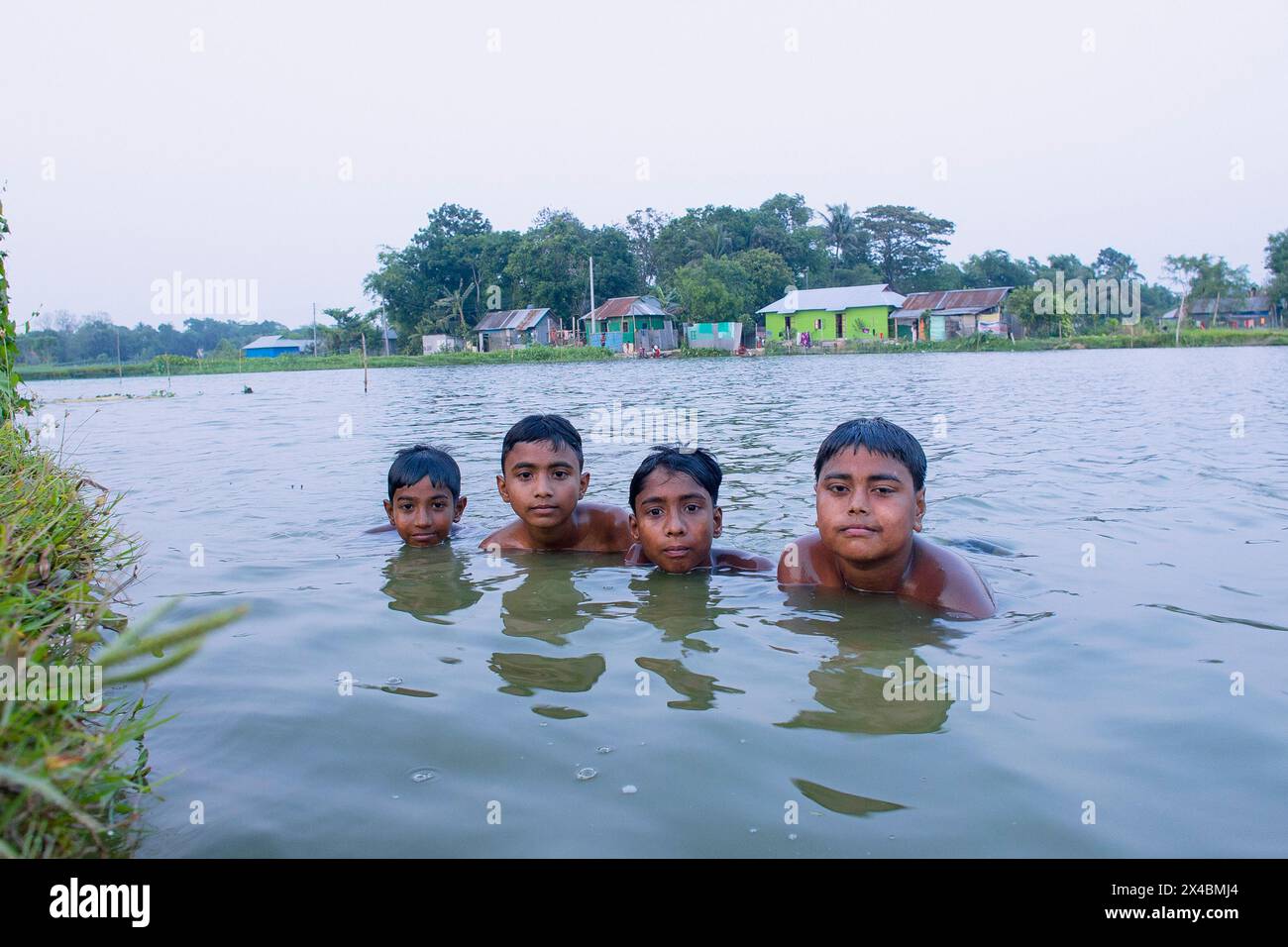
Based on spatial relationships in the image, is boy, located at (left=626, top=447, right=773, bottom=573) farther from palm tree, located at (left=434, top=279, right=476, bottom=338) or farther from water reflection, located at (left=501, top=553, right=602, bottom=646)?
palm tree, located at (left=434, top=279, right=476, bottom=338)

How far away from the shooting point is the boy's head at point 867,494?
4102 mm

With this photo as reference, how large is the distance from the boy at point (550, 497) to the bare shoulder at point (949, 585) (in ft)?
6.50

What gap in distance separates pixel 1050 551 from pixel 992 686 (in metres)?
2.74

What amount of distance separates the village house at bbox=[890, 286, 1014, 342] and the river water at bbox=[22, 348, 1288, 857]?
46243mm

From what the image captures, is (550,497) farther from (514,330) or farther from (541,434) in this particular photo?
(514,330)

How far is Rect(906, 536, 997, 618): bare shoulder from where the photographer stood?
14.1 feet

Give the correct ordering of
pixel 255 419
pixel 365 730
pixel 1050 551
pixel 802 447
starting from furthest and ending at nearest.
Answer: pixel 255 419 → pixel 802 447 → pixel 1050 551 → pixel 365 730

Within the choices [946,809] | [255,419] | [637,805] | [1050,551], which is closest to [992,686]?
[946,809]

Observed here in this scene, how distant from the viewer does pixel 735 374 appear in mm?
28109

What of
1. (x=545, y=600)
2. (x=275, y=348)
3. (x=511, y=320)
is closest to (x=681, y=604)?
(x=545, y=600)

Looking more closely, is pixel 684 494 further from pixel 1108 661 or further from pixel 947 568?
pixel 1108 661

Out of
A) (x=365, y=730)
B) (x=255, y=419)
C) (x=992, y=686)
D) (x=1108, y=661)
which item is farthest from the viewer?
(x=255, y=419)

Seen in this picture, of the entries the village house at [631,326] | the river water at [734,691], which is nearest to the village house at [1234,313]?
the village house at [631,326]
